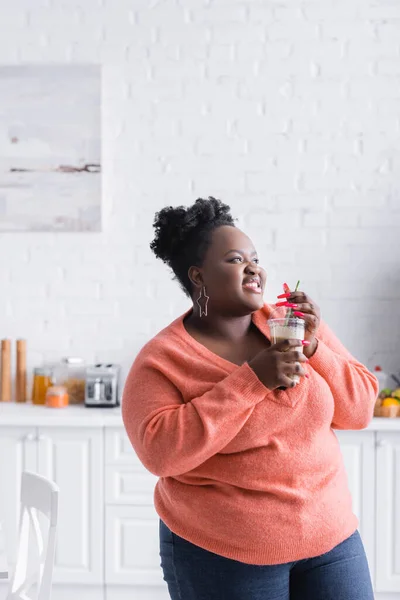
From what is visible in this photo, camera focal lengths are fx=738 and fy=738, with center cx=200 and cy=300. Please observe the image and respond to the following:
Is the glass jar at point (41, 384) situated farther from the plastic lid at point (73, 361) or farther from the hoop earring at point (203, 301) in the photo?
the hoop earring at point (203, 301)

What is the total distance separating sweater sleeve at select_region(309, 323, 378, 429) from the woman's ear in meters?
0.26

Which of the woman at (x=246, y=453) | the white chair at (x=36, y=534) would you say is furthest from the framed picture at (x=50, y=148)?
the woman at (x=246, y=453)

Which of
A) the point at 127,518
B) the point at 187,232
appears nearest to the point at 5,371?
the point at 127,518

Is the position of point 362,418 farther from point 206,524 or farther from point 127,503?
point 127,503

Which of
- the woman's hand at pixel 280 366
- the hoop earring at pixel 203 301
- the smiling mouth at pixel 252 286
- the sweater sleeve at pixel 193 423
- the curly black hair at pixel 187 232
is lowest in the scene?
the sweater sleeve at pixel 193 423

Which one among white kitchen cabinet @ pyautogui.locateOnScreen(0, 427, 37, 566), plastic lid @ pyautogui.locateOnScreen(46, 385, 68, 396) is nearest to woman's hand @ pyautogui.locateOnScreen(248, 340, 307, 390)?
white kitchen cabinet @ pyautogui.locateOnScreen(0, 427, 37, 566)

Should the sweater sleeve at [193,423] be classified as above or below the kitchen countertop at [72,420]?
above

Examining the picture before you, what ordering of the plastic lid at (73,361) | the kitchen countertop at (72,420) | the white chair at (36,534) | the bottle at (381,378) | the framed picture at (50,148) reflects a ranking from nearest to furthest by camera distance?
the white chair at (36,534)
the kitchen countertop at (72,420)
the bottle at (381,378)
the plastic lid at (73,361)
the framed picture at (50,148)

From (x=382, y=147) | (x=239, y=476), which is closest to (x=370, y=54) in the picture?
(x=382, y=147)

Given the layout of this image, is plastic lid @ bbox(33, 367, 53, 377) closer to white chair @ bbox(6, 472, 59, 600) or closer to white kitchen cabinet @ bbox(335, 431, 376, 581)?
white kitchen cabinet @ bbox(335, 431, 376, 581)

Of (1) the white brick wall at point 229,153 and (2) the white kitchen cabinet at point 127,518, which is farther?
(1) the white brick wall at point 229,153

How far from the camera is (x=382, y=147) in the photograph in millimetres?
3105

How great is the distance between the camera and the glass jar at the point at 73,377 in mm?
3068

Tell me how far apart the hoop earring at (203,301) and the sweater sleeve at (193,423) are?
170 millimetres
